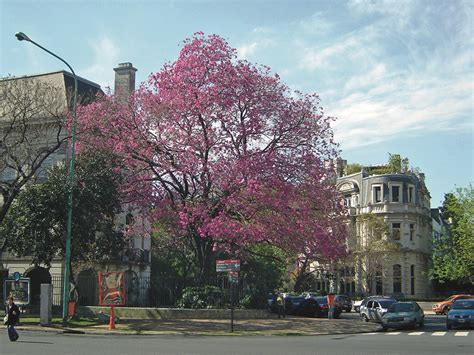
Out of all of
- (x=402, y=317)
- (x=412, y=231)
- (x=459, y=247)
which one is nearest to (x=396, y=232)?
(x=412, y=231)

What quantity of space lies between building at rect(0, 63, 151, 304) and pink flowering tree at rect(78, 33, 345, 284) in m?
2.18

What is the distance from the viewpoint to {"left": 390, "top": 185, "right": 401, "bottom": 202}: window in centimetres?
6550

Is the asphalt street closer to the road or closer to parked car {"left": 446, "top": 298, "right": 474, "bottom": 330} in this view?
the road

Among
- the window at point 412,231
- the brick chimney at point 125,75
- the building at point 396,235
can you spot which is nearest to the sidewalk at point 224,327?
the brick chimney at point 125,75

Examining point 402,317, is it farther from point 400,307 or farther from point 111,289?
point 111,289

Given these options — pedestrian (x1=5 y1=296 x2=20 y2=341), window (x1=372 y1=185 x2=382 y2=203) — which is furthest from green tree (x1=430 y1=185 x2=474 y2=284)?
pedestrian (x1=5 y1=296 x2=20 y2=341)

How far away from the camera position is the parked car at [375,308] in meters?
31.0

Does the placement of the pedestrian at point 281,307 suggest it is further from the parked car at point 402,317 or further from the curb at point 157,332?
the curb at point 157,332

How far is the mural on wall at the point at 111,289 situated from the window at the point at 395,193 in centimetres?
4436

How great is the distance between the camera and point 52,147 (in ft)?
108

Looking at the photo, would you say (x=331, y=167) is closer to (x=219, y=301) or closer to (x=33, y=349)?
(x=219, y=301)

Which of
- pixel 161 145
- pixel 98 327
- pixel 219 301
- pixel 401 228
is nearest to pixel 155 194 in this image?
pixel 161 145

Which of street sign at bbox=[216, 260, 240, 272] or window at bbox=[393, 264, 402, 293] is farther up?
street sign at bbox=[216, 260, 240, 272]

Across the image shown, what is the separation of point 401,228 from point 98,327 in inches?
1803
